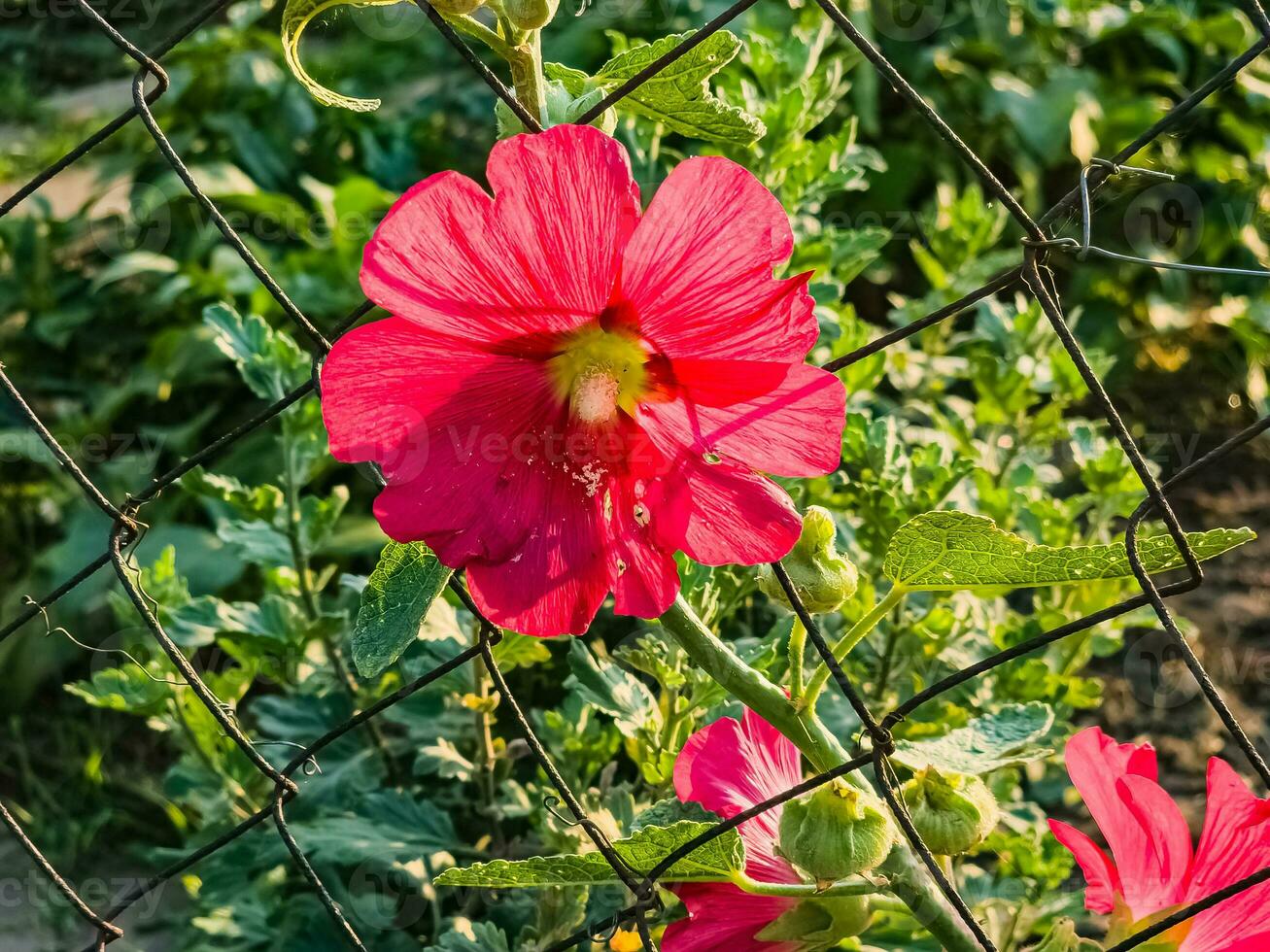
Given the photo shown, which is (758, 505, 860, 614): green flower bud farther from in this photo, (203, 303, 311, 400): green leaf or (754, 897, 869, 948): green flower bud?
(203, 303, 311, 400): green leaf

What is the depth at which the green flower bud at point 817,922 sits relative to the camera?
799 millimetres

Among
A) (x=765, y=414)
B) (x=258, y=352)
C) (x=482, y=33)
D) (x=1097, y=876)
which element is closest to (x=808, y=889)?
(x=1097, y=876)

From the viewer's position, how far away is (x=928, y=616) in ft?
4.06

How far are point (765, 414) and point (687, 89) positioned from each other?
204mm

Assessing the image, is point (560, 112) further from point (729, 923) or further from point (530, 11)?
point (729, 923)

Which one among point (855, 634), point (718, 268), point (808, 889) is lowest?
point (808, 889)

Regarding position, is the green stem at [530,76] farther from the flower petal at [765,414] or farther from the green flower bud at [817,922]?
the green flower bud at [817,922]

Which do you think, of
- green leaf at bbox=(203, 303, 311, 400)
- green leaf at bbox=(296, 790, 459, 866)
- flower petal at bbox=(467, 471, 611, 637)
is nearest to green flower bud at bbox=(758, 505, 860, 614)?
flower petal at bbox=(467, 471, 611, 637)

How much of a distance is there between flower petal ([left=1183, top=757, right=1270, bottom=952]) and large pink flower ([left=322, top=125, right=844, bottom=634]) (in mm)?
302

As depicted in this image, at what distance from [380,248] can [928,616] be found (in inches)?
29.8

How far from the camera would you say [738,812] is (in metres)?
0.83

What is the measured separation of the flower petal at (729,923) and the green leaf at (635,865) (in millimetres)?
27

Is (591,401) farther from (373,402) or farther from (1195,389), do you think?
(1195,389)

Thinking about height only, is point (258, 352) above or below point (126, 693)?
above
